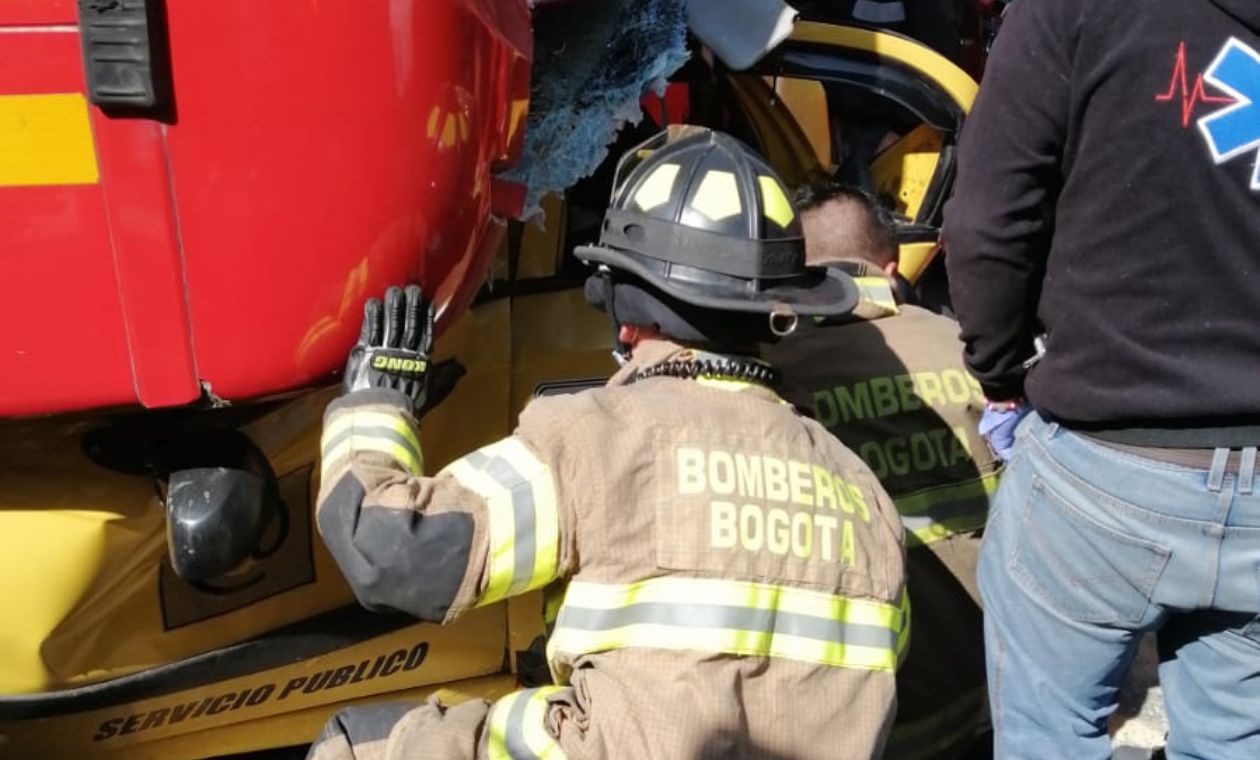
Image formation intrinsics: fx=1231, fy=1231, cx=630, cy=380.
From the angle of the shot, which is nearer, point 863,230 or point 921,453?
point 921,453

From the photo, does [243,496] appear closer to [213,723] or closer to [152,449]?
[152,449]

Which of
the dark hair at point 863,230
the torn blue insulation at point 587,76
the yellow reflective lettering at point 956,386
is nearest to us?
the torn blue insulation at point 587,76

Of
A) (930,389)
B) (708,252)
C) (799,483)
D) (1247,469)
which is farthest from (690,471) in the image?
(930,389)

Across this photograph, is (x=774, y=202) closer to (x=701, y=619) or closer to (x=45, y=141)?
(x=701, y=619)

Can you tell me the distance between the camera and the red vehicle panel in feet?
4.62

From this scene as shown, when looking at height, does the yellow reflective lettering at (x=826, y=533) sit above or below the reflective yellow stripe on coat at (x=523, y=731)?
above

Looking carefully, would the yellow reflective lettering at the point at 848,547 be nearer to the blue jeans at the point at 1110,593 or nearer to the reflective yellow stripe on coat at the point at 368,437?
the blue jeans at the point at 1110,593

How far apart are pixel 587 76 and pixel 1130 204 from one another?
2.99 feet

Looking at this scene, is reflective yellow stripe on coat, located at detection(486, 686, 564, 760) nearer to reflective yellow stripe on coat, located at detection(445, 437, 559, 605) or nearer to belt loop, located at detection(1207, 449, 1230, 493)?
reflective yellow stripe on coat, located at detection(445, 437, 559, 605)

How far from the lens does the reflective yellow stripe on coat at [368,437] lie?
5.09ft

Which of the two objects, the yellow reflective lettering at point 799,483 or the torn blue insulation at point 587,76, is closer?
the yellow reflective lettering at point 799,483

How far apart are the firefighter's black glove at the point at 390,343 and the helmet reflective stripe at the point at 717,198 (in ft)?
1.30

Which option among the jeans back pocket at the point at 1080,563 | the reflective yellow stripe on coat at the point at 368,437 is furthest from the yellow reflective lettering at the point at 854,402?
the reflective yellow stripe on coat at the point at 368,437

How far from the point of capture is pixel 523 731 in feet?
5.37
